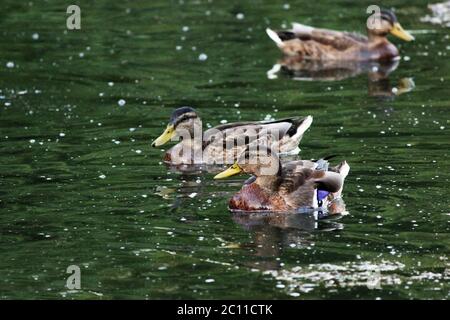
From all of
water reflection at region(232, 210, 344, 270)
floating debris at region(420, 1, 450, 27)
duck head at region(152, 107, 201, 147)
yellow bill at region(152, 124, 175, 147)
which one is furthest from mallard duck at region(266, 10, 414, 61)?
water reflection at region(232, 210, 344, 270)

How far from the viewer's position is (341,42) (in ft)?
66.8

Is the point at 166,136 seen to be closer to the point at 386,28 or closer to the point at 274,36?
the point at 274,36

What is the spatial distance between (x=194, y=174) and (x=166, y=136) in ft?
2.94

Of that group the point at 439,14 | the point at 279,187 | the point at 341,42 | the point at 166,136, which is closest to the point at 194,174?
the point at 166,136

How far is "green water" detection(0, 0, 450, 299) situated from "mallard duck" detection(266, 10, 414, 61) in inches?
16.2

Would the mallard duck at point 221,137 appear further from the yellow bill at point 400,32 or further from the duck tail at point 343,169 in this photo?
the yellow bill at point 400,32

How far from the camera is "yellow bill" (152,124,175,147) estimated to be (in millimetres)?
14789

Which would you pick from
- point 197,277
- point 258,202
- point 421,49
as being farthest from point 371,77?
point 197,277

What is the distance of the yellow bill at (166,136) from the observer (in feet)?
48.5

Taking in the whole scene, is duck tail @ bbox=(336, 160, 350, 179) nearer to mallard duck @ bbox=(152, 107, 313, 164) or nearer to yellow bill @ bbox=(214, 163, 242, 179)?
yellow bill @ bbox=(214, 163, 242, 179)

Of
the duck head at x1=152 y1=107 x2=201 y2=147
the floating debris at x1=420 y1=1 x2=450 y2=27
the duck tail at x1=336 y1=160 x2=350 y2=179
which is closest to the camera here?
the duck tail at x1=336 y1=160 x2=350 y2=179

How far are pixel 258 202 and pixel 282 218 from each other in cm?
32

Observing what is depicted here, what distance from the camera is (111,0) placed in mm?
25125
